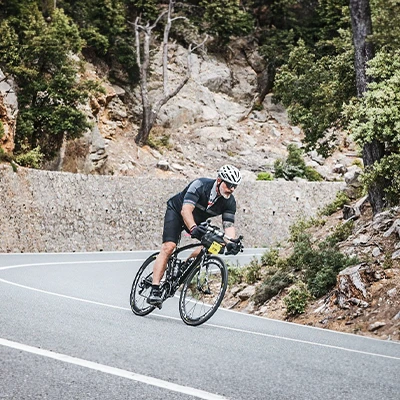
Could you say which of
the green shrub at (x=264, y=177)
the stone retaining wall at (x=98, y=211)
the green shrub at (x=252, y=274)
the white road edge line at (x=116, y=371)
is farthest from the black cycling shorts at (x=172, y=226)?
the green shrub at (x=264, y=177)

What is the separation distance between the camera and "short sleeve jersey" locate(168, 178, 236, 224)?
8031 millimetres

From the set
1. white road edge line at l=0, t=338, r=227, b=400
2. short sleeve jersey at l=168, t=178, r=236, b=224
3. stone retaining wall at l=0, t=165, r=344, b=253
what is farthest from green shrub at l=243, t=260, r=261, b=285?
stone retaining wall at l=0, t=165, r=344, b=253

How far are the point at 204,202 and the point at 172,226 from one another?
1.79 feet

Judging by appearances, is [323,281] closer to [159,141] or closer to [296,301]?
[296,301]

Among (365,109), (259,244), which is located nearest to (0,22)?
(259,244)

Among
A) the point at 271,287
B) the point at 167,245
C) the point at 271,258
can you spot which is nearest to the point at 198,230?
the point at 167,245

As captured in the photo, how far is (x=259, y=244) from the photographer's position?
120 ft

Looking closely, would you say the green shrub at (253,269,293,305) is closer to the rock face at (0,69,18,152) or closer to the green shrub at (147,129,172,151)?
the rock face at (0,69,18,152)

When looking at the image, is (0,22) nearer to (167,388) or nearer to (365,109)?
(365,109)

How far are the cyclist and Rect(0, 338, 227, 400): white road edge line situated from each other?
2.63 m

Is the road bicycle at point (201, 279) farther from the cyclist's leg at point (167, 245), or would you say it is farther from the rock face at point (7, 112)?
the rock face at point (7, 112)

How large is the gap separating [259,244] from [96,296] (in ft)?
83.2

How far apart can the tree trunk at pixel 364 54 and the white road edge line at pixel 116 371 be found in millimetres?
11908

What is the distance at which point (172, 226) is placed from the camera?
8.39 m
